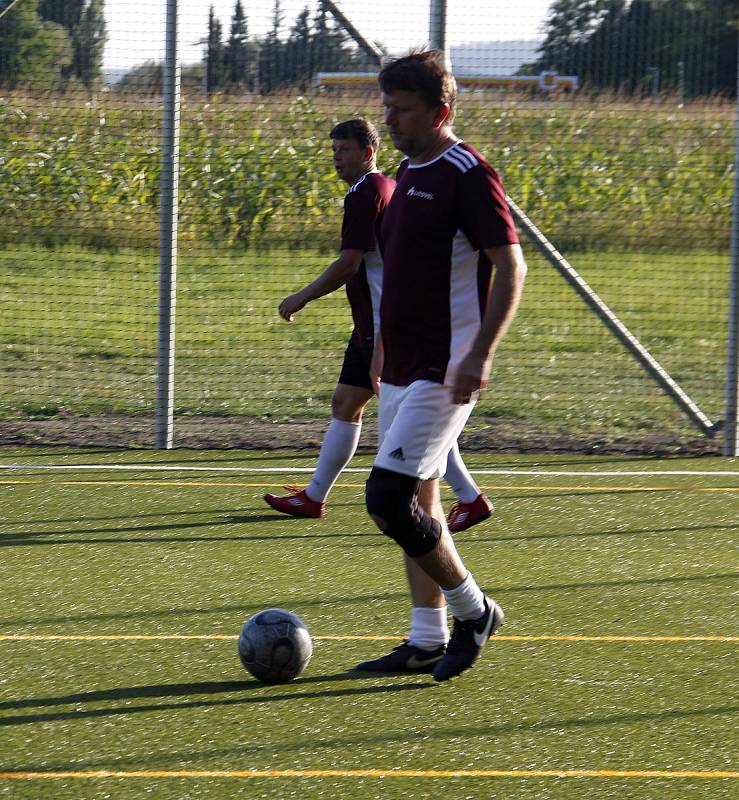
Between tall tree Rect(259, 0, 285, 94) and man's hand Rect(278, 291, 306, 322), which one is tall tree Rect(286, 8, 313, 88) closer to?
tall tree Rect(259, 0, 285, 94)

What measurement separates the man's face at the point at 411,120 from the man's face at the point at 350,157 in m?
2.18

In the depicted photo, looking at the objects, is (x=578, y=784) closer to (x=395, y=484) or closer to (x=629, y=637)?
(x=395, y=484)

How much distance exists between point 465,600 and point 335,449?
258 cm

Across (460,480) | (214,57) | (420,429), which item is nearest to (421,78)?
(420,429)

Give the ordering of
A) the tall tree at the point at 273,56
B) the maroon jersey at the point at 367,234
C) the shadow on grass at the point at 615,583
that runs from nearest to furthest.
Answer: the shadow on grass at the point at 615,583
the maroon jersey at the point at 367,234
the tall tree at the point at 273,56

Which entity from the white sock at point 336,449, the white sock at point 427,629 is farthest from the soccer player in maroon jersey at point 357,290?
the white sock at point 427,629

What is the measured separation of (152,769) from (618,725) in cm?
143

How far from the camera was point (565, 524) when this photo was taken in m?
7.36

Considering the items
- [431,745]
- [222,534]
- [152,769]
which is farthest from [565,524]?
[152,769]

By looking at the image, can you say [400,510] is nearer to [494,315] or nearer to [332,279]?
[494,315]

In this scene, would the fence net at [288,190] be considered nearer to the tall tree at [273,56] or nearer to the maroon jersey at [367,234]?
the tall tree at [273,56]

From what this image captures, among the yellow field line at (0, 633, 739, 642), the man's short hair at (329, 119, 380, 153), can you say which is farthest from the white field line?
the yellow field line at (0, 633, 739, 642)

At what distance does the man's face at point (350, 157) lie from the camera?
21.8ft

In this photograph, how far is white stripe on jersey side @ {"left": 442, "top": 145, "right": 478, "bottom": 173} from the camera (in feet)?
14.4
